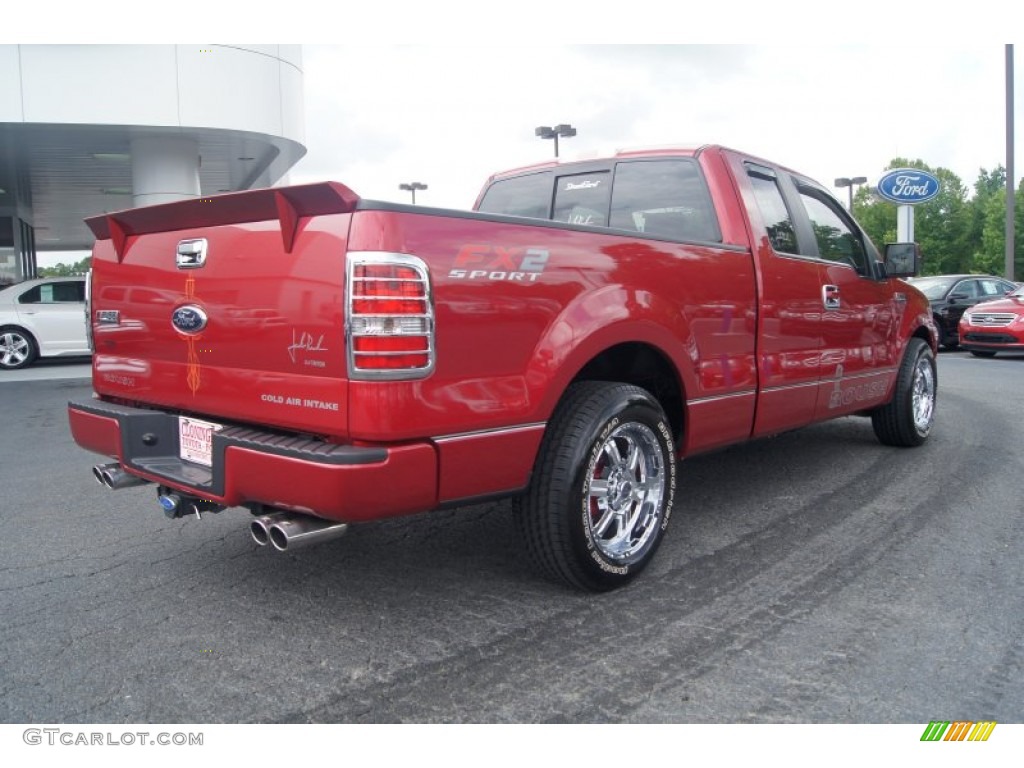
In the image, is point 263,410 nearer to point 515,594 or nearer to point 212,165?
point 515,594

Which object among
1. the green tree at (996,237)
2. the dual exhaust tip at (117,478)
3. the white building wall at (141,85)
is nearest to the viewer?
the dual exhaust tip at (117,478)

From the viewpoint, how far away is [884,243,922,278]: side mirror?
564 cm

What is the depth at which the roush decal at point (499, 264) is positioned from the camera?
2789 mm

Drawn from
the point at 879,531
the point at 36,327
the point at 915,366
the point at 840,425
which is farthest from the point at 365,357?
the point at 36,327

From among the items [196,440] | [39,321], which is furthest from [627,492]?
[39,321]

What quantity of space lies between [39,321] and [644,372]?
530 inches

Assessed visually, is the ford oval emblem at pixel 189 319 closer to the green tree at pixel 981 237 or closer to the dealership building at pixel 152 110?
the dealership building at pixel 152 110

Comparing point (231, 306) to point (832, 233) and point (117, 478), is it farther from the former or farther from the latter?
point (832, 233)

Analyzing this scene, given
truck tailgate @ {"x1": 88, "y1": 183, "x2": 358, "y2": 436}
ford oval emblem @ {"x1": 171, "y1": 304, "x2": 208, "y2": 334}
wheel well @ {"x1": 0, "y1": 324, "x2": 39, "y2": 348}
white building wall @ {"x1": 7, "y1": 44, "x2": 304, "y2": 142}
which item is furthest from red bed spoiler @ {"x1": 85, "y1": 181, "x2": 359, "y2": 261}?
wheel well @ {"x1": 0, "y1": 324, "x2": 39, "y2": 348}

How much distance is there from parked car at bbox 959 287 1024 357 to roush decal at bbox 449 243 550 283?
1359 centimetres

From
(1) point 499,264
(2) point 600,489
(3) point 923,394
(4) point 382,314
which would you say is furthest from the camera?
(3) point 923,394

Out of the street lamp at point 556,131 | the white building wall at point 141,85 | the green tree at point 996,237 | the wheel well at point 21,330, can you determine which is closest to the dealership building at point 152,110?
the white building wall at point 141,85

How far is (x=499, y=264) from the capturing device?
9.53 ft
